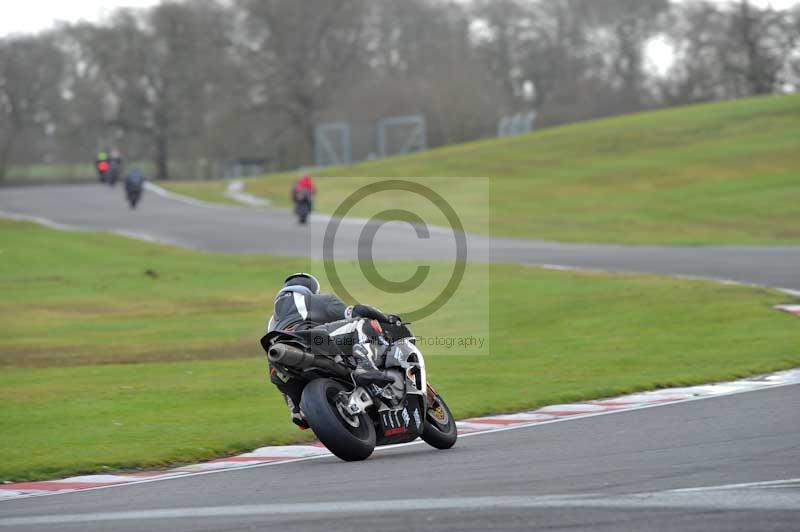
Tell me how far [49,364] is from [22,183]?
72.3m

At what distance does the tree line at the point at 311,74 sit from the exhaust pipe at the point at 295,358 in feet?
241

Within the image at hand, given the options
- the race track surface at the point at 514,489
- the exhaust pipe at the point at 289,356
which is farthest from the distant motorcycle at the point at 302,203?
the exhaust pipe at the point at 289,356

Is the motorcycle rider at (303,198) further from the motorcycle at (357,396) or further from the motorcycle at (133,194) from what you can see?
the motorcycle at (357,396)

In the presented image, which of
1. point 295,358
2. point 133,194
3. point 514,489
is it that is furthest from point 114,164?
point 514,489

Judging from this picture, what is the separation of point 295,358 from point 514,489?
2.08 meters

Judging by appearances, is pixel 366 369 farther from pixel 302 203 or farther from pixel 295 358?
pixel 302 203

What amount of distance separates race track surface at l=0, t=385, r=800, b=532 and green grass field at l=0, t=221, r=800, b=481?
1876mm

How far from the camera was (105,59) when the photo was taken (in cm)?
8688

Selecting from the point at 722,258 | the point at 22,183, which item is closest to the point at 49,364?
the point at 722,258

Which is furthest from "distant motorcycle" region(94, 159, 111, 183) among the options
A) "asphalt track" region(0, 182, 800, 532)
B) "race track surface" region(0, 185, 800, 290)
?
"asphalt track" region(0, 182, 800, 532)

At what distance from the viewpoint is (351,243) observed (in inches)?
1430

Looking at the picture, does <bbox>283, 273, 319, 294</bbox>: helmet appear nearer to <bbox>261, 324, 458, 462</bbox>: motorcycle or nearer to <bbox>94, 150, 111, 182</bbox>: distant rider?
<bbox>261, 324, 458, 462</bbox>: motorcycle

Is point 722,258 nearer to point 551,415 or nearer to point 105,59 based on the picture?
point 551,415

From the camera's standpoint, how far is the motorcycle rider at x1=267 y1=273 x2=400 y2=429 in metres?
9.39
